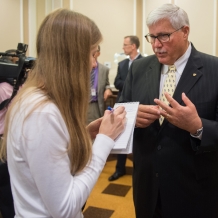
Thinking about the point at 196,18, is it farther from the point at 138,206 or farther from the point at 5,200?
the point at 5,200

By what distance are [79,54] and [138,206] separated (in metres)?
1.03

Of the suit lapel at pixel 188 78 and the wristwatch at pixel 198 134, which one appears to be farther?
the suit lapel at pixel 188 78

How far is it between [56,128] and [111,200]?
7.77 feet

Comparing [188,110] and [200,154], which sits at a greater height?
[188,110]

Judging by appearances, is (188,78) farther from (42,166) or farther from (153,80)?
(42,166)

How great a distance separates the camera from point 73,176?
0.88 metres

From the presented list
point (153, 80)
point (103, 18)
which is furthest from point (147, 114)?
point (103, 18)

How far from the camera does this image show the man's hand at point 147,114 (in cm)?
132

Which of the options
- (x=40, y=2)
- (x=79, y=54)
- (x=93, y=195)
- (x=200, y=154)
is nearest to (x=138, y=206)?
(x=200, y=154)

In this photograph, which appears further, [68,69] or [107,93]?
[107,93]

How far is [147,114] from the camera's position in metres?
1.34

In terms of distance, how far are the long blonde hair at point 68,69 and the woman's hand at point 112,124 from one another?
12 cm

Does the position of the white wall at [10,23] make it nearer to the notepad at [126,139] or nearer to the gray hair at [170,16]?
the gray hair at [170,16]

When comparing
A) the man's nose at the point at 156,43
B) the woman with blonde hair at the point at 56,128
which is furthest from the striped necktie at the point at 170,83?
the woman with blonde hair at the point at 56,128
